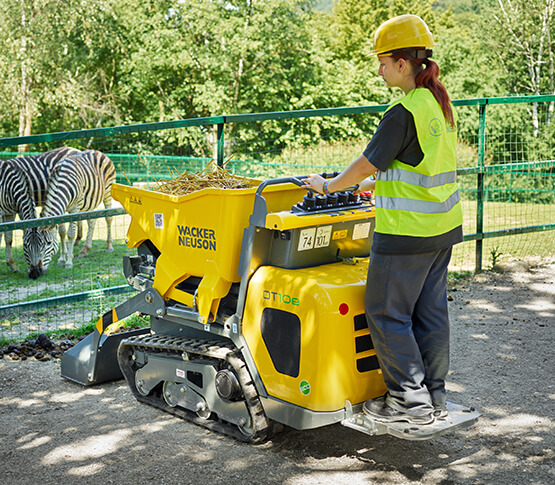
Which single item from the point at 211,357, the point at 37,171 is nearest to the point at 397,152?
the point at 211,357

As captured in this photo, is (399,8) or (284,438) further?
(399,8)

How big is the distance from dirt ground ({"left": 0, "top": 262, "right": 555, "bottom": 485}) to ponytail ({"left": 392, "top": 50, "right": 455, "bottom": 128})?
1.82 m

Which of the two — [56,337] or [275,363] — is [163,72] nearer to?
[56,337]

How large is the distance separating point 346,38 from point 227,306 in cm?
4320

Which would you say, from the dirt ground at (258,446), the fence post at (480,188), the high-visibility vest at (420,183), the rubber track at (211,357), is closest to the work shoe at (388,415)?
the dirt ground at (258,446)

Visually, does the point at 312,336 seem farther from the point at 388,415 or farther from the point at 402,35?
the point at 402,35

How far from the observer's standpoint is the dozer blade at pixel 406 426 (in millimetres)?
3615

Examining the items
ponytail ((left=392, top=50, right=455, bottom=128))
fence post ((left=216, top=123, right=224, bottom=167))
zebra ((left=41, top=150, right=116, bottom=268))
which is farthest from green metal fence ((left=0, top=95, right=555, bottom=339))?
ponytail ((left=392, top=50, right=455, bottom=128))

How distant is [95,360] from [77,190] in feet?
21.3

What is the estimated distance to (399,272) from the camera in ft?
12.0

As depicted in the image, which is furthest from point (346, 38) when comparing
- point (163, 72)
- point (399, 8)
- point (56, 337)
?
point (56, 337)

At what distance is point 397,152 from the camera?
3557 mm

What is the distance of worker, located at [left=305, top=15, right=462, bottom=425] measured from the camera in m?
3.57

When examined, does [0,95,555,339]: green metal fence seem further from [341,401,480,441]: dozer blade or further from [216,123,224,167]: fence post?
[341,401,480,441]: dozer blade
